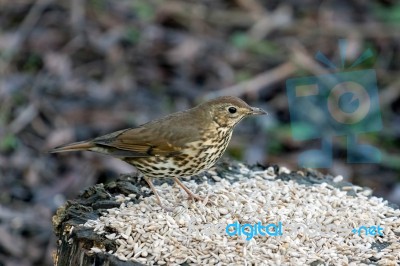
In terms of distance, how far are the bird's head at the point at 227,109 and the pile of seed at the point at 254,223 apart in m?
0.40

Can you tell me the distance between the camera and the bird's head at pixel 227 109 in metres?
4.51

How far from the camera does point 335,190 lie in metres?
4.73

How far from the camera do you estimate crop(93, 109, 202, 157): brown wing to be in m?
4.45

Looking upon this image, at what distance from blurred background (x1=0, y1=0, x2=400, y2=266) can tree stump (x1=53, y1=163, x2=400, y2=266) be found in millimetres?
1742

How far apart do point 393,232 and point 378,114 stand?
2839 mm

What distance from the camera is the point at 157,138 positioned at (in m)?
4.46

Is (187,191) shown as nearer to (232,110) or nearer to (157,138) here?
(157,138)

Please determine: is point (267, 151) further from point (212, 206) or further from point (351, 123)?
point (212, 206)

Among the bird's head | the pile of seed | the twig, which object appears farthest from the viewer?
the twig

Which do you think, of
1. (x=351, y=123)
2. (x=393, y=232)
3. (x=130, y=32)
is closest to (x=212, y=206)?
(x=393, y=232)

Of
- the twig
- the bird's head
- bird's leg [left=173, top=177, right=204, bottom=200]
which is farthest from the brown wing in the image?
the twig

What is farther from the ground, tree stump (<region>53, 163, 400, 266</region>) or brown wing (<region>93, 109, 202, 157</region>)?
brown wing (<region>93, 109, 202, 157</region>)

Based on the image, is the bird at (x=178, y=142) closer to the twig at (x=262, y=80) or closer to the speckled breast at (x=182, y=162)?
the speckled breast at (x=182, y=162)

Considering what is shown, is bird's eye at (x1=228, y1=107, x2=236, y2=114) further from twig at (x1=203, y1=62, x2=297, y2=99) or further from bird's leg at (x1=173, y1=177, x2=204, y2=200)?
twig at (x1=203, y1=62, x2=297, y2=99)
